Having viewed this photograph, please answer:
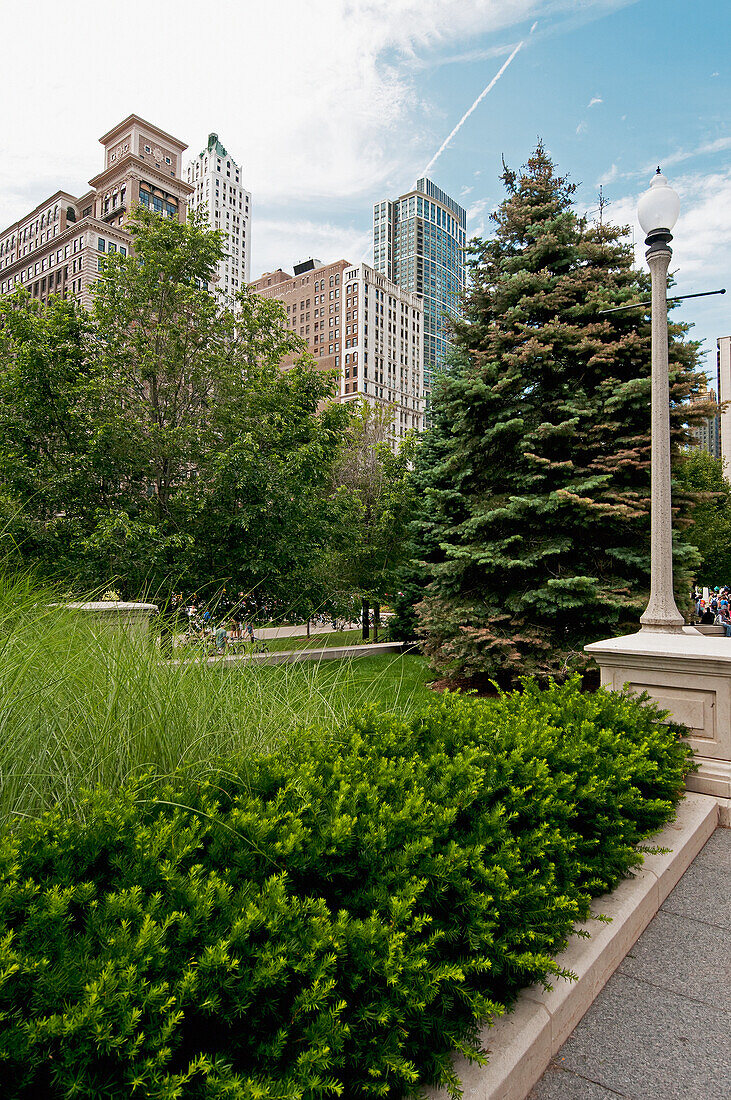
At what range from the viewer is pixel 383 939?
5.39ft

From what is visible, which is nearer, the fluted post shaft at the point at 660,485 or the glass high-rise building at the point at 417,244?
the fluted post shaft at the point at 660,485

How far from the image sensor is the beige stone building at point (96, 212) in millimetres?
80250

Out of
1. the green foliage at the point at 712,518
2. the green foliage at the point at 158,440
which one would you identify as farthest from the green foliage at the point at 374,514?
the green foliage at the point at 712,518

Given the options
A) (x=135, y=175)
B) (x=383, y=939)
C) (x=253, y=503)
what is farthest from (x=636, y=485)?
(x=135, y=175)

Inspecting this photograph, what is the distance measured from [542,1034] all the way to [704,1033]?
729mm

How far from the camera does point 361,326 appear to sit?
101500 millimetres

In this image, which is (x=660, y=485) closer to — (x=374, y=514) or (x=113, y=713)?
(x=113, y=713)

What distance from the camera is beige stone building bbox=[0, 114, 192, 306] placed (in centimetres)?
8025

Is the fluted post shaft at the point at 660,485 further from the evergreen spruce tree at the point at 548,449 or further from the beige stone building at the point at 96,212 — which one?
the beige stone building at the point at 96,212

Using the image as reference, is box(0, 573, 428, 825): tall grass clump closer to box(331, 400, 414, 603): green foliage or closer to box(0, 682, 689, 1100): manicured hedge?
box(0, 682, 689, 1100): manicured hedge

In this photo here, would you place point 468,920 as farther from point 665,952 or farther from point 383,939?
point 665,952

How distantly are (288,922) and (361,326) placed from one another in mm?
107331

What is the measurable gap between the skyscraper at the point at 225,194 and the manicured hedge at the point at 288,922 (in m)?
138

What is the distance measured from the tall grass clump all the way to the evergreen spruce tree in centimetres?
609
